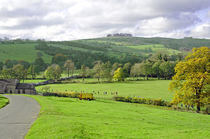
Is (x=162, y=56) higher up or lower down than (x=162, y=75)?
higher up

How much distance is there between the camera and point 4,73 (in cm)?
13200

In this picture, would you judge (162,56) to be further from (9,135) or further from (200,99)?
(9,135)

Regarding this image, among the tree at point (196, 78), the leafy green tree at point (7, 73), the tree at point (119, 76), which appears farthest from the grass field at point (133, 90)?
the leafy green tree at point (7, 73)

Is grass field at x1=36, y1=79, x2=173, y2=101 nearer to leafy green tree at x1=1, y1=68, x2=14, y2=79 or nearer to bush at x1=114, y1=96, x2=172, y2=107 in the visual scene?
bush at x1=114, y1=96, x2=172, y2=107

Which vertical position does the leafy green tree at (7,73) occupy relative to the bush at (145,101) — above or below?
above

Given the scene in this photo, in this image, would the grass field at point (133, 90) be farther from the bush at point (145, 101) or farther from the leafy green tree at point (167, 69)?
the leafy green tree at point (167, 69)

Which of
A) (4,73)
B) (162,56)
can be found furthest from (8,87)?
(162,56)

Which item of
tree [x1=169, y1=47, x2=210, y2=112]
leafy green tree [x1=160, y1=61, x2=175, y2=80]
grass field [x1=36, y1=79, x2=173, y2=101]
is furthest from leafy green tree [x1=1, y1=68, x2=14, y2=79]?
tree [x1=169, y1=47, x2=210, y2=112]

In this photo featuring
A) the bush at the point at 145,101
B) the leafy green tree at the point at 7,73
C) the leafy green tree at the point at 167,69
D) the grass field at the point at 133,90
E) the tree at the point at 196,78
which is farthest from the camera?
the leafy green tree at the point at 167,69

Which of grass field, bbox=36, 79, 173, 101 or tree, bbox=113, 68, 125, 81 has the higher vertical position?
tree, bbox=113, 68, 125, 81

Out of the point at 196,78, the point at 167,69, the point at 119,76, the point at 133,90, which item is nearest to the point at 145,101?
the point at 196,78

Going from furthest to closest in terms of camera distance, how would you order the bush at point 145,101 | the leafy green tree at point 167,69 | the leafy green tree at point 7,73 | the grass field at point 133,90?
the leafy green tree at point 167,69, the leafy green tree at point 7,73, the grass field at point 133,90, the bush at point 145,101

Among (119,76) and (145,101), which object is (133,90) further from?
(119,76)

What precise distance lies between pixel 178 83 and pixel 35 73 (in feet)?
410
